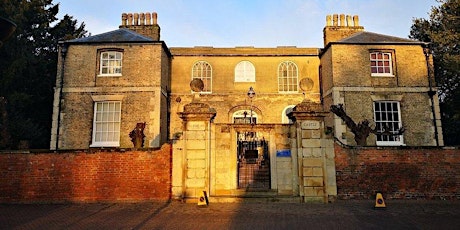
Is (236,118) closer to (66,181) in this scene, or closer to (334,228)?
(66,181)

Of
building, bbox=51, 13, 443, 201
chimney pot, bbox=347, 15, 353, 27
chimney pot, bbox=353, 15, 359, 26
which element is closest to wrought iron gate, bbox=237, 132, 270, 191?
building, bbox=51, 13, 443, 201

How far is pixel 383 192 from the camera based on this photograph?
32.8 ft

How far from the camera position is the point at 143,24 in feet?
66.9

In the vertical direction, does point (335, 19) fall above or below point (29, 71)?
above

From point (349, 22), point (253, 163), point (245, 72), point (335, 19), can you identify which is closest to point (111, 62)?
point (245, 72)

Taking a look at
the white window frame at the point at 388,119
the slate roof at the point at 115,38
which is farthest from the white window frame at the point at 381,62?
the slate roof at the point at 115,38

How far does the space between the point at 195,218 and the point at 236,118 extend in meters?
12.5

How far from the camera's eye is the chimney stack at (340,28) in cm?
2025

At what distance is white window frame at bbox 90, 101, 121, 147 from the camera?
53.9ft

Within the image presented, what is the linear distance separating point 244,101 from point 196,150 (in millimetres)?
10251

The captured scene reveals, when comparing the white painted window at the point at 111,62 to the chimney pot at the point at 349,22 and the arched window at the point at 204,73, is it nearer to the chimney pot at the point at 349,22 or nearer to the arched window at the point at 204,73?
the arched window at the point at 204,73

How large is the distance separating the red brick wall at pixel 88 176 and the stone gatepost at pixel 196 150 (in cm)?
59

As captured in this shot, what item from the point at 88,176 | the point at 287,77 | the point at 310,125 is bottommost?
the point at 88,176

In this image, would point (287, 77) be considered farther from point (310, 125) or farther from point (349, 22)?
point (310, 125)
